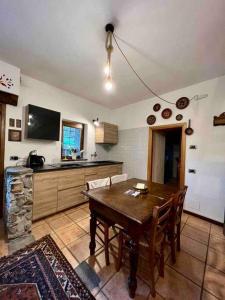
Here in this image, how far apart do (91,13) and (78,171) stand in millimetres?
2480

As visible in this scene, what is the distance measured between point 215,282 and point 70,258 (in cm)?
157

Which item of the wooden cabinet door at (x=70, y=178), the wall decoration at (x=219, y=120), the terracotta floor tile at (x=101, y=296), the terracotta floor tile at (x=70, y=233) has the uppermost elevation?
the wall decoration at (x=219, y=120)

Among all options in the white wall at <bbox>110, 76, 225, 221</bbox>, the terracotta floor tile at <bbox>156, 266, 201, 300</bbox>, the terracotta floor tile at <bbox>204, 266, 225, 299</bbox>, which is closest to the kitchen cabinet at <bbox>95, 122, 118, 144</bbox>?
the white wall at <bbox>110, 76, 225, 221</bbox>

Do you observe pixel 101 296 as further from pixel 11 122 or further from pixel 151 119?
pixel 151 119

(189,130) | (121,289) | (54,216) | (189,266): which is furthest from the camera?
(189,130)

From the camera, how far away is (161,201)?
153cm

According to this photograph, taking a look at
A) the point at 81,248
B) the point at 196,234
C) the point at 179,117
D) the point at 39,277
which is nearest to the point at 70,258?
the point at 81,248

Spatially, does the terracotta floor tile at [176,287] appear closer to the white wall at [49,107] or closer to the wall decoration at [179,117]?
the wall decoration at [179,117]

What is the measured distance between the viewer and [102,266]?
5.06ft

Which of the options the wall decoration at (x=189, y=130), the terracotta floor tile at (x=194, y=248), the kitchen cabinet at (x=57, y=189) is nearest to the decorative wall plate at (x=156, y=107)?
the wall decoration at (x=189, y=130)

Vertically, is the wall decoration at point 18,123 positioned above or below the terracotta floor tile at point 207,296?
above

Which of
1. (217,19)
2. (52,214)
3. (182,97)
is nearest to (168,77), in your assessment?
(182,97)

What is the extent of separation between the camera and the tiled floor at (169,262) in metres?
1.29

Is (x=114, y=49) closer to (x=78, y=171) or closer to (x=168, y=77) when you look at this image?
(x=168, y=77)
